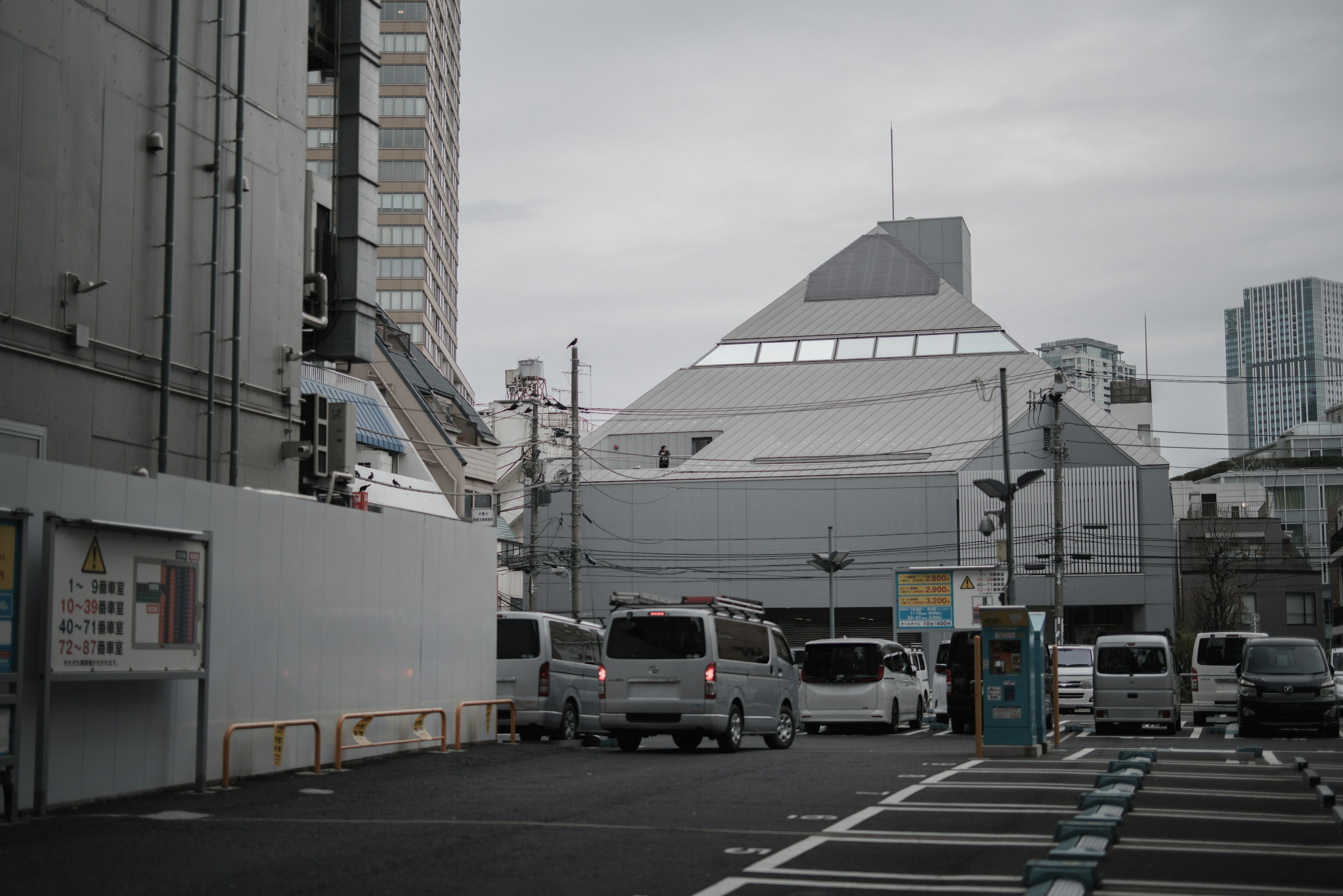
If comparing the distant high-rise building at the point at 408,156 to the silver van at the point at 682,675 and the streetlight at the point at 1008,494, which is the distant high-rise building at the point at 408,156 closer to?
the streetlight at the point at 1008,494

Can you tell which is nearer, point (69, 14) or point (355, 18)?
point (69, 14)

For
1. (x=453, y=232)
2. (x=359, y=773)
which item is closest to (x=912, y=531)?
(x=359, y=773)

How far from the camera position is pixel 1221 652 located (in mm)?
30906

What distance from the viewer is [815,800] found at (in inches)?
479

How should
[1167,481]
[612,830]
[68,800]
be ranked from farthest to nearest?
[1167,481], [68,800], [612,830]

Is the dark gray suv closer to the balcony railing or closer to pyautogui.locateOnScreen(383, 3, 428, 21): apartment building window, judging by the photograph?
the balcony railing

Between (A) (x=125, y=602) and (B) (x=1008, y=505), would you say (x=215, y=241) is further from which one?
(B) (x=1008, y=505)

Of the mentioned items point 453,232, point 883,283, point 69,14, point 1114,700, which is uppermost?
point 453,232

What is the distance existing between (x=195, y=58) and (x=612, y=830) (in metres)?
10.6

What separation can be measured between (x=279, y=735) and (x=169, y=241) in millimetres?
5500

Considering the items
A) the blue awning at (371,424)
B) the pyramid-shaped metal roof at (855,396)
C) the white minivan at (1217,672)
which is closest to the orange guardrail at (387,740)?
the white minivan at (1217,672)

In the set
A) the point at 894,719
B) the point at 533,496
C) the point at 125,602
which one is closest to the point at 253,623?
the point at 125,602

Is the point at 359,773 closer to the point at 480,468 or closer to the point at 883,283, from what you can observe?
the point at 480,468

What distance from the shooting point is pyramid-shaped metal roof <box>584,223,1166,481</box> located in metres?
58.7
